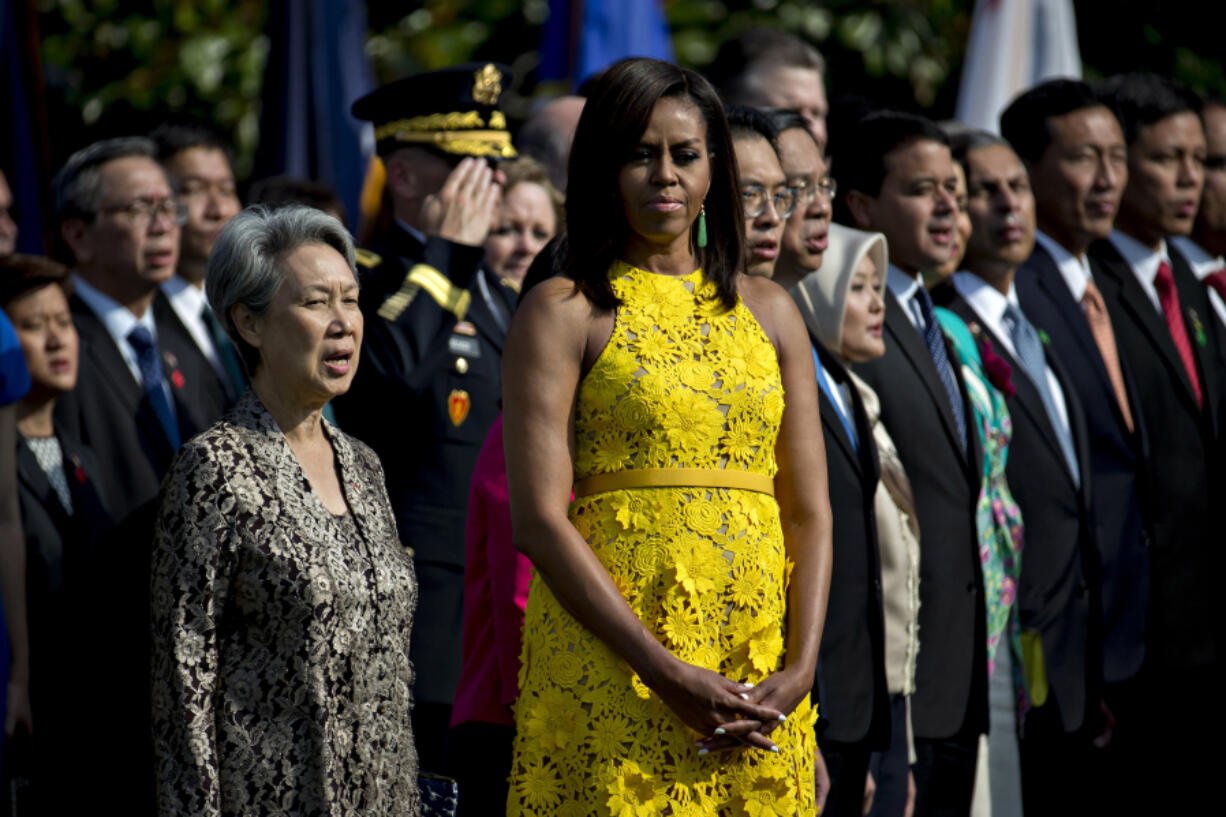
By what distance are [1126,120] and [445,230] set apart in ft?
11.8

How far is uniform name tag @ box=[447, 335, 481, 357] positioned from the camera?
15.8 ft

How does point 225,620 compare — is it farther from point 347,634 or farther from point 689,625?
point 689,625

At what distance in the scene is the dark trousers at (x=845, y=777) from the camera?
4.45 meters

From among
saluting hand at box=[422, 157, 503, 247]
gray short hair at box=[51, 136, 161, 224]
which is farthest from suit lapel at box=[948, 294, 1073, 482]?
gray short hair at box=[51, 136, 161, 224]

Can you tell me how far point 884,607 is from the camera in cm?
470

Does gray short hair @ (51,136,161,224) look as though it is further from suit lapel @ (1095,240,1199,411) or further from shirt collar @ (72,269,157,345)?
suit lapel @ (1095,240,1199,411)

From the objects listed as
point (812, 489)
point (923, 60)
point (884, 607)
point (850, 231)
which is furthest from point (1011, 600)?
point (923, 60)

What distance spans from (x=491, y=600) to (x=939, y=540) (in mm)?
1619

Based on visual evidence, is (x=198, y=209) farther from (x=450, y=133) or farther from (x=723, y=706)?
(x=723, y=706)

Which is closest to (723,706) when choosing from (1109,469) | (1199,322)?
(1109,469)

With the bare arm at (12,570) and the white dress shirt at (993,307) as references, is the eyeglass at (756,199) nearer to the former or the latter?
the white dress shirt at (993,307)

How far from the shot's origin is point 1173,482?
6.51m

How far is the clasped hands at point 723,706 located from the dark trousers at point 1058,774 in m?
2.80

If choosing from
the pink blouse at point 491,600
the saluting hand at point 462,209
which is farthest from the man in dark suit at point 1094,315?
the pink blouse at point 491,600
